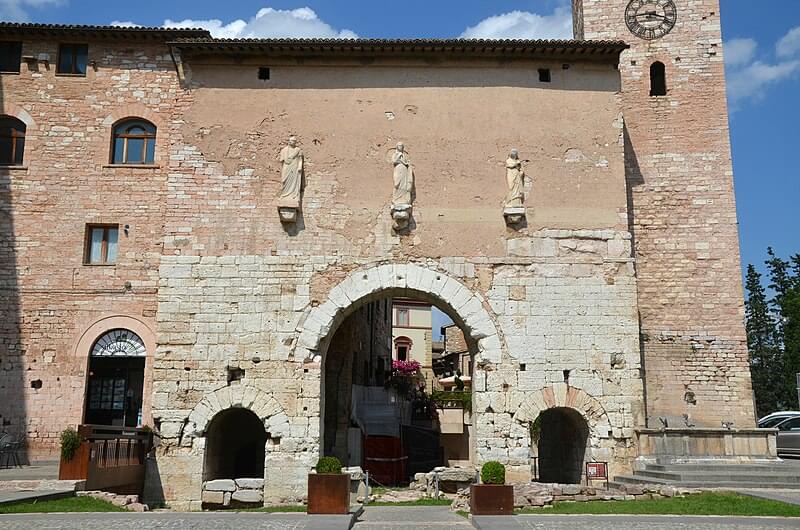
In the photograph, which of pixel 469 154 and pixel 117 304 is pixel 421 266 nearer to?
pixel 469 154

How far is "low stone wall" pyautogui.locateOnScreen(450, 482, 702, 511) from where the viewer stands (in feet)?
44.3

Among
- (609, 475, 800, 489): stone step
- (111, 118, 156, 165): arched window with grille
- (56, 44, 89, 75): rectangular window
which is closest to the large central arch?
(609, 475, 800, 489): stone step

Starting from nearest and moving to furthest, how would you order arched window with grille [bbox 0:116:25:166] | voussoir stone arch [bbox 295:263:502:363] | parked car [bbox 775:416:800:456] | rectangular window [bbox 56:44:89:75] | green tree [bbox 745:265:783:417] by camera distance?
voussoir stone arch [bbox 295:263:502:363]
arched window with grille [bbox 0:116:25:166]
rectangular window [bbox 56:44:89:75]
parked car [bbox 775:416:800:456]
green tree [bbox 745:265:783:417]

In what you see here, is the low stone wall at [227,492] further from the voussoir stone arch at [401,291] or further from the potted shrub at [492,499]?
the potted shrub at [492,499]

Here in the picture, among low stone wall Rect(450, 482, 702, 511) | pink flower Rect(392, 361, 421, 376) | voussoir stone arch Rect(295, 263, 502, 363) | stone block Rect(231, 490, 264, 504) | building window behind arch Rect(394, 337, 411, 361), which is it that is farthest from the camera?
building window behind arch Rect(394, 337, 411, 361)

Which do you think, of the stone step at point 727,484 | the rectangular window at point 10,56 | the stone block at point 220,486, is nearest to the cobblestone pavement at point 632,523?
the stone step at point 727,484

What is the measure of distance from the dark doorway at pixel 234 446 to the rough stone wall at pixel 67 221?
7.06 ft

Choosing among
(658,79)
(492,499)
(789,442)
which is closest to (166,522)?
(492,499)

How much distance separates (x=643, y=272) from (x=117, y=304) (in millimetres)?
13843

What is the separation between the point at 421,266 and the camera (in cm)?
1786

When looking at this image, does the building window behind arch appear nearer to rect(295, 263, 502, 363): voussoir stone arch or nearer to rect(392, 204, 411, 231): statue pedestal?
rect(295, 263, 502, 363): voussoir stone arch

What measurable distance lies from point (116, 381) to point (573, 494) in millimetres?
11587

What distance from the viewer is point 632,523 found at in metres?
10.2

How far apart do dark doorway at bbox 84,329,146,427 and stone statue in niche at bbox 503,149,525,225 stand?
Answer: 9.82 m
